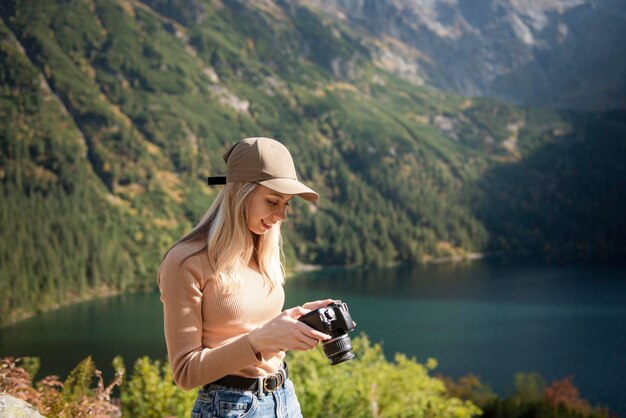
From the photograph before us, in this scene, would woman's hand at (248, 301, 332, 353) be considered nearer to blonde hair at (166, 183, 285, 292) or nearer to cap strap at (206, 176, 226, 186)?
blonde hair at (166, 183, 285, 292)

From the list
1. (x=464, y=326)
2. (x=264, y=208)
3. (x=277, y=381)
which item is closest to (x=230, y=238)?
(x=264, y=208)

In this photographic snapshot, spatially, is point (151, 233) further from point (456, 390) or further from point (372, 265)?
point (456, 390)

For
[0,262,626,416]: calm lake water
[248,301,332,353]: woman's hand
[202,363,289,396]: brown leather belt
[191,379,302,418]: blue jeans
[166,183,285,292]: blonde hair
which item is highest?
[166,183,285,292]: blonde hair

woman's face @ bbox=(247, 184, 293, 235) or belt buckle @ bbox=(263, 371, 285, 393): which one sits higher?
woman's face @ bbox=(247, 184, 293, 235)

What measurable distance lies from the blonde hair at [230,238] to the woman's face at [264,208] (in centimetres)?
3

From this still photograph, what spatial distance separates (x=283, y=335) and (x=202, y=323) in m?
0.48

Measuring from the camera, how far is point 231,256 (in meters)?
3.63

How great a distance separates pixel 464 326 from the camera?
262 ft

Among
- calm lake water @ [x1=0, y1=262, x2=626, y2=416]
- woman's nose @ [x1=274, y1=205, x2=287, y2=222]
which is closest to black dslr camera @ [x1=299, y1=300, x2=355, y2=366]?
woman's nose @ [x1=274, y1=205, x2=287, y2=222]

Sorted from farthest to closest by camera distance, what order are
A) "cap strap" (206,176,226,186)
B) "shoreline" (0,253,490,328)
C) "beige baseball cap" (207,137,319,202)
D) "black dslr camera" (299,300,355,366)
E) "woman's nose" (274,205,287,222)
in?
1. "shoreline" (0,253,490,328)
2. "cap strap" (206,176,226,186)
3. "woman's nose" (274,205,287,222)
4. "beige baseball cap" (207,137,319,202)
5. "black dslr camera" (299,300,355,366)

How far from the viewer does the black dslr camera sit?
357cm

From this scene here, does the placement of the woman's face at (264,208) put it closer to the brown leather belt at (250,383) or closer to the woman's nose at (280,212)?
the woman's nose at (280,212)

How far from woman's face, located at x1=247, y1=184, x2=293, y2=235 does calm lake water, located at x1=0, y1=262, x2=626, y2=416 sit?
45.6m

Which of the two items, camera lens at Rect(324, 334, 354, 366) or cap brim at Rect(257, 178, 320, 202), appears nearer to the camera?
cap brim at Rect(257, 178, 320, 202)
